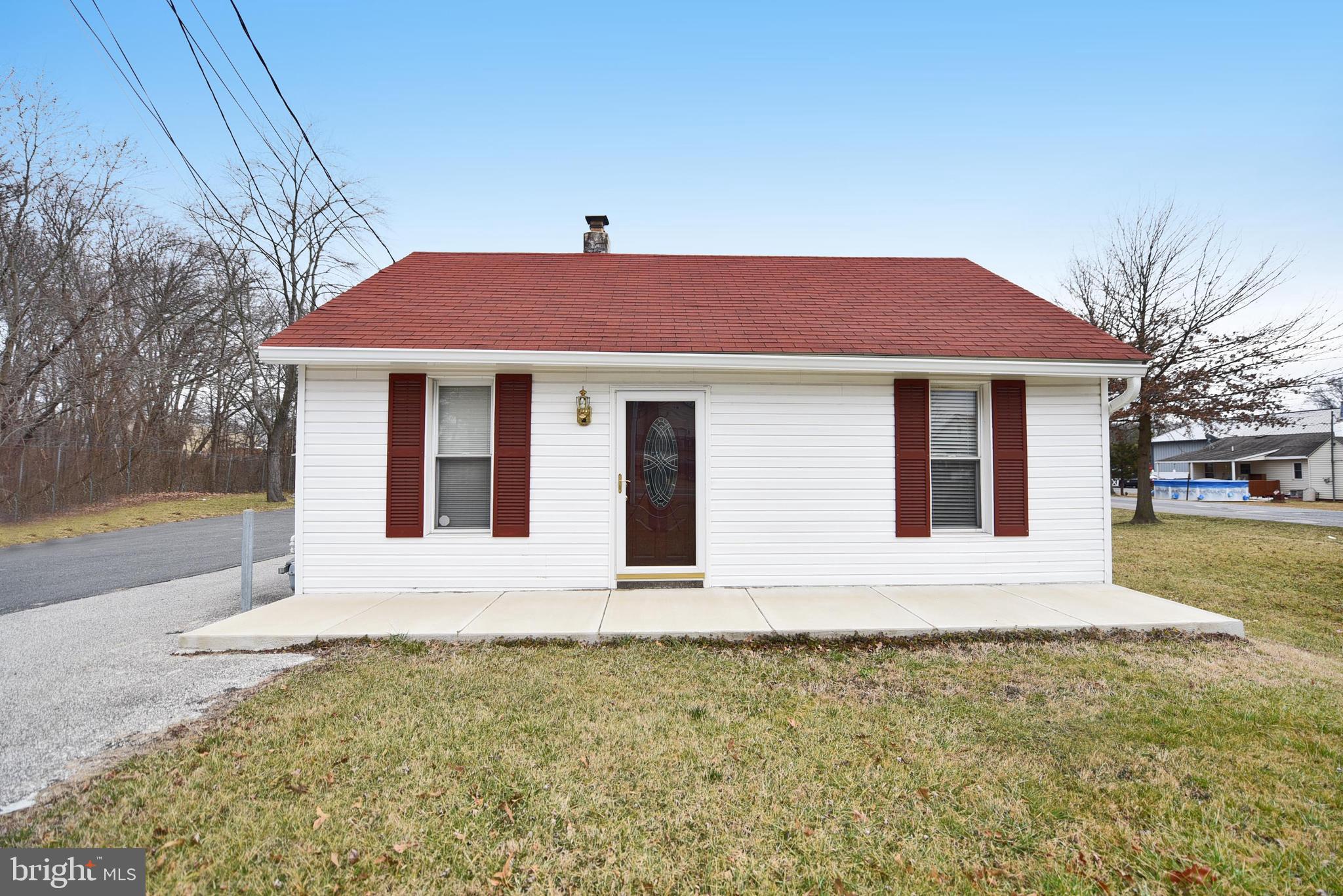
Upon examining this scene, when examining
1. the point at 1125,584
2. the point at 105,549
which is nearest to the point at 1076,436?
the point at 1125,584

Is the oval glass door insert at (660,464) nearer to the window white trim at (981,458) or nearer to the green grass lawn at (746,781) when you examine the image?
the green grass lawn at (746,781)

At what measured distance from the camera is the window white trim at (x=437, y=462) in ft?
19.4

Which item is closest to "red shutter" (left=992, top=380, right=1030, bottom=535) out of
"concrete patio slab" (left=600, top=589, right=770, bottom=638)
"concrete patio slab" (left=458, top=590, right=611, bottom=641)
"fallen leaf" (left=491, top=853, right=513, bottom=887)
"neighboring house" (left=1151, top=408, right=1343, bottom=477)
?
"concrete patio slab" (left=600, top=589, right=770, bottom=638)

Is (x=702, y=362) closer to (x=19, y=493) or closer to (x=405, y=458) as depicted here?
(x=405, y=458)

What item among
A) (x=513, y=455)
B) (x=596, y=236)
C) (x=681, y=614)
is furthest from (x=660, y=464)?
(x=596, y=236)

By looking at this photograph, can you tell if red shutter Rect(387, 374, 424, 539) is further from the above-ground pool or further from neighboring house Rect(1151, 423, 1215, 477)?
neighboring house Rect(1151, 423, 1215, 477)

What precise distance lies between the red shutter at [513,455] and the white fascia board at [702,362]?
28 cm

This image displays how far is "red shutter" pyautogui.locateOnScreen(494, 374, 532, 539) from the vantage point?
19.4 ft

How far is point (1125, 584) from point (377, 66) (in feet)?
48.4

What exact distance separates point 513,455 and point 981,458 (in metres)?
5.18

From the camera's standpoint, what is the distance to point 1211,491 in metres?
31.5

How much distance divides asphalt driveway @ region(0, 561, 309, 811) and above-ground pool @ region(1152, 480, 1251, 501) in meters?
37.5

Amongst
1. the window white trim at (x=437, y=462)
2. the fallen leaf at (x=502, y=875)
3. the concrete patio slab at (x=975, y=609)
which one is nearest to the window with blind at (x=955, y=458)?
the concrete patio slab at (x=975, y=609)

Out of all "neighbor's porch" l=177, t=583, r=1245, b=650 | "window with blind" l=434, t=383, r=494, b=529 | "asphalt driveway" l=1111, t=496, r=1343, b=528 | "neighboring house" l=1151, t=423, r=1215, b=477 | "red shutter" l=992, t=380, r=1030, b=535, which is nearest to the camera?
"neighbor's porch" l=177, t=583, r=1245, b=650
